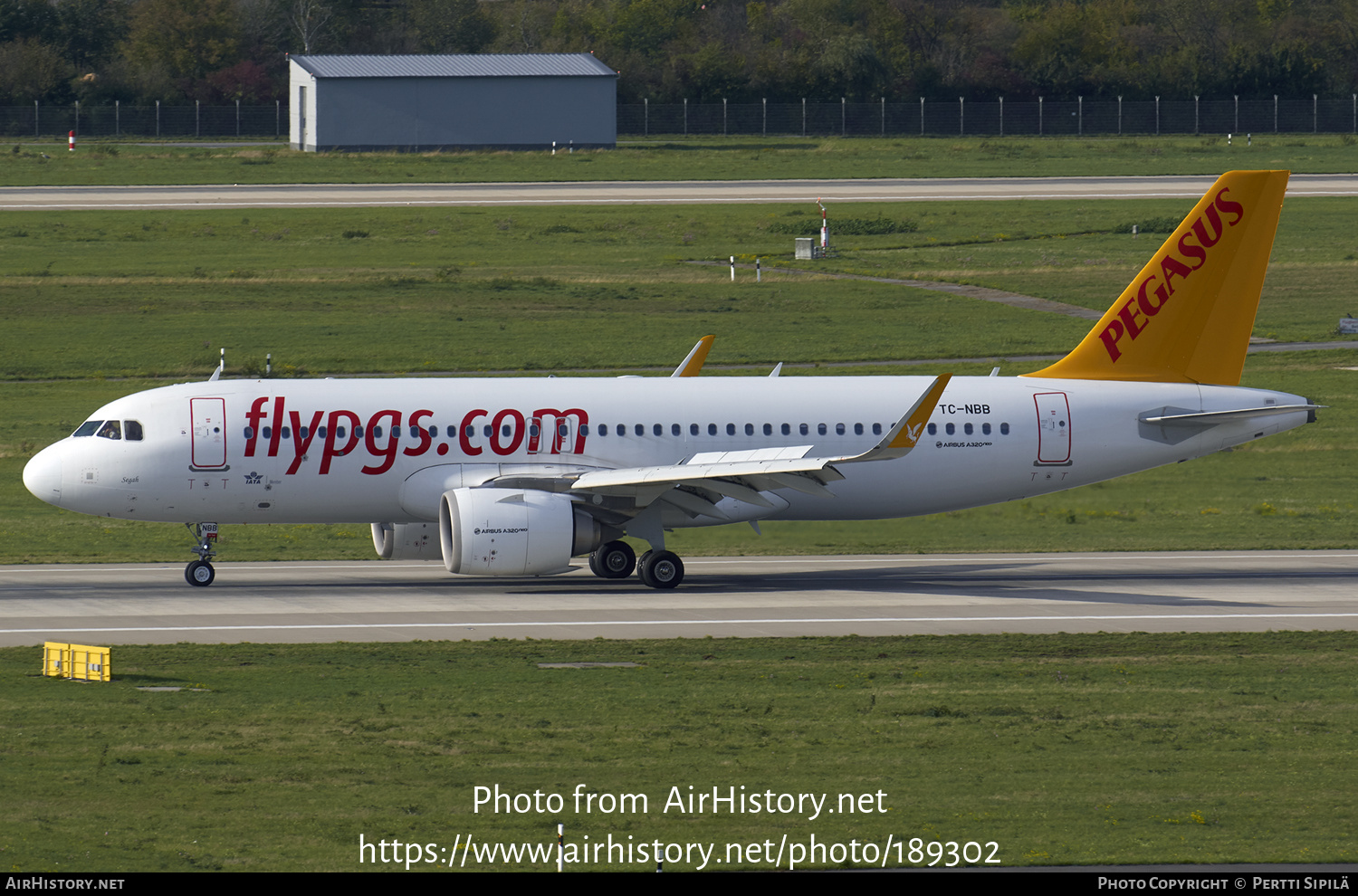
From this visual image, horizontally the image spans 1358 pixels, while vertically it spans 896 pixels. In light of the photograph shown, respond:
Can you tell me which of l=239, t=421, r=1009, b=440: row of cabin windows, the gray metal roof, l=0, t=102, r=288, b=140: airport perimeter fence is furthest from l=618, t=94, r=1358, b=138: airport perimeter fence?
l=239, t=421, r=1009, b=440: row of cabin windows

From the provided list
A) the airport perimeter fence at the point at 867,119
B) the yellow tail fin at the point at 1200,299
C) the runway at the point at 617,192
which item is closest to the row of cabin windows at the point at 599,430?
the yellow tail fin at the point at 1200,299

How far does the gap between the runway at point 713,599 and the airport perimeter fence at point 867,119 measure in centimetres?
10003

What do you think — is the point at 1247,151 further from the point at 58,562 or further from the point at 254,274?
the point at 58,562

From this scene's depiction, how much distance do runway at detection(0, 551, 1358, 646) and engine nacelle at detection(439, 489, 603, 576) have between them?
2.68 ft

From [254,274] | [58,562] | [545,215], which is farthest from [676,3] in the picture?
[58,562]

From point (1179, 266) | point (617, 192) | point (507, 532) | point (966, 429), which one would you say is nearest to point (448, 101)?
point (617, 192)

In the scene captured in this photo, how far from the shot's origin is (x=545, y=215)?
313 ft

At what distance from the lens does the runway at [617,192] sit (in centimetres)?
9862

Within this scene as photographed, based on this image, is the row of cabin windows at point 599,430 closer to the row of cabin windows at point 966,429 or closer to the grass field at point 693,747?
the row of cabin windows at point 966,429

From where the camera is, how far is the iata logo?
135ft

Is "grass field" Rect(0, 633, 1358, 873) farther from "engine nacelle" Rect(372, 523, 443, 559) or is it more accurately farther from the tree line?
the tree line

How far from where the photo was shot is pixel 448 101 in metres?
122

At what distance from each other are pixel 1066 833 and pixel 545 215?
7869cm

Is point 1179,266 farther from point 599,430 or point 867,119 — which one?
point 867,119
